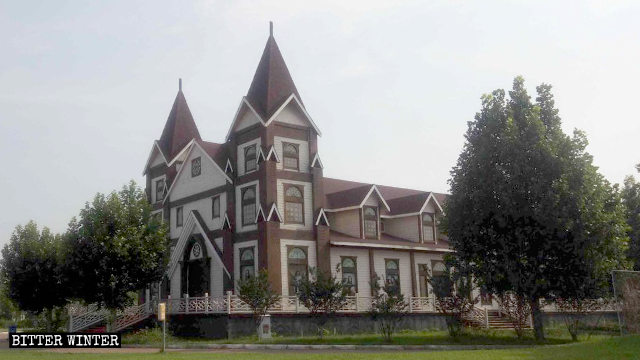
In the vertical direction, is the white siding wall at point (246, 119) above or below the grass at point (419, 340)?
above

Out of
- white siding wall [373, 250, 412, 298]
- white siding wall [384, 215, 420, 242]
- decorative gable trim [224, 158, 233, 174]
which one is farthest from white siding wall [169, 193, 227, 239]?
white siding wall [384, 215, 420, 242]

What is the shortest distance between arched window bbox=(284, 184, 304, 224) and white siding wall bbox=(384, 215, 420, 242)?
899cm

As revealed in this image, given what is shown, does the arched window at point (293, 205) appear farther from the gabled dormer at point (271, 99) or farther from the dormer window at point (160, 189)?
the dormer window at point (160, 189)

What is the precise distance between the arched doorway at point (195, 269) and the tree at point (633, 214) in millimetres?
26961

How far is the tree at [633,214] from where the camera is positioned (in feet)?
143

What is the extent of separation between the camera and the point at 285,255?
3822 cm

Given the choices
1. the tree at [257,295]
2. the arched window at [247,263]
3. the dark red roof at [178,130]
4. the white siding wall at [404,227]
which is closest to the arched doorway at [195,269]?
the arched window at [247,263]

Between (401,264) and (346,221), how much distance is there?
15.9ft

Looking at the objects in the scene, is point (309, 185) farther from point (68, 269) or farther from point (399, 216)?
point (68, 269)

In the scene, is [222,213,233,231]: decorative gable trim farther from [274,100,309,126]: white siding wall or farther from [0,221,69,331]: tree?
[0,221,69,331]: tree

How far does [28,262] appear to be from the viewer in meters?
46.7

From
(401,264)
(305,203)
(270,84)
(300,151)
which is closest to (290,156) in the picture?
(300,151)

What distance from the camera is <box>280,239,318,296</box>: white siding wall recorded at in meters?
37.8

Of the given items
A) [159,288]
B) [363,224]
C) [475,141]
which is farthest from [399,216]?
[159,288]
